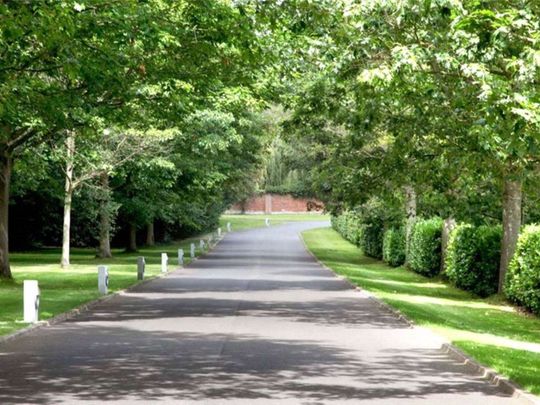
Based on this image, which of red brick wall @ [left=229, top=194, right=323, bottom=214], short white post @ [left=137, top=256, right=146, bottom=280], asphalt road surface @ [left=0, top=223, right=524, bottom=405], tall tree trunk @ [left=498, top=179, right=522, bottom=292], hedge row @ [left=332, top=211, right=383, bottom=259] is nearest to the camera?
asphalt road surface @ [left=0, top=223, right=524, bottom=405]

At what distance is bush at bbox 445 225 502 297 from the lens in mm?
30984

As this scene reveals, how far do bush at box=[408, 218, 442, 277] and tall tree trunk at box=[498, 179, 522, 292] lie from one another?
38.1 feet

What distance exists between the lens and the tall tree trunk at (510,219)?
27906 mm

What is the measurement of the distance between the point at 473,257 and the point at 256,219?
8008 centimetres

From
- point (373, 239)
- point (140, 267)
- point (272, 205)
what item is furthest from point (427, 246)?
point (272, 205)

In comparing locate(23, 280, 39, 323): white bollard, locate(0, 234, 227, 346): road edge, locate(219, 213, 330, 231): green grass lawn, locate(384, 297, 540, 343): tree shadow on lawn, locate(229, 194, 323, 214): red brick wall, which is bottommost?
locate(384, 297, 540, 343): tree shadow on lawn

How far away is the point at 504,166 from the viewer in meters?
23.2

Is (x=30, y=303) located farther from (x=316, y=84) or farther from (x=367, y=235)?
(x=367, y=235)

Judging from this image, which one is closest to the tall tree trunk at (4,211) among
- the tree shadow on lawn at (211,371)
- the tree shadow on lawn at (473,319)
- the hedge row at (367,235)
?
the tree shadow on lawn at (473,319)

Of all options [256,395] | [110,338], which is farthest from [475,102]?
[256,395]

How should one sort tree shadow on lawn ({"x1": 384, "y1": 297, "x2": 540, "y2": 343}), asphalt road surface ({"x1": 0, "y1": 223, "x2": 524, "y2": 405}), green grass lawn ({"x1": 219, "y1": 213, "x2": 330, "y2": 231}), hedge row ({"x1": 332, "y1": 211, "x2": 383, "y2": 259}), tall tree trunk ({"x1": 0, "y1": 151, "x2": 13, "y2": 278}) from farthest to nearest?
green grass lawn ({"x1": 219, "y1": 213, "x2": 330, "y2": 231}), hedge row ({"x1": 332, "y1": 211, "x2": 383, "y2": 259}), tall tree trunk ({"x1": 0, "y1": 151, "x2": 13, "y2": 278}), tree shadow on lawn ({"x1": 384, "y1": 297, "x2": 540, "y2": 343}), asphalt road surface ({"x1": 0, "y1": 223, "x2": 524, "y2": 405})

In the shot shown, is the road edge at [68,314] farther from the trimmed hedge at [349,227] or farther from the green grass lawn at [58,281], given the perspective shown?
the trimmed hedge at [349,227]

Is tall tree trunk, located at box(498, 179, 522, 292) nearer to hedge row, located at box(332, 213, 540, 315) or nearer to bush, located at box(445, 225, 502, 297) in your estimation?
hedge row, located at box(332, 213, 540, 315)

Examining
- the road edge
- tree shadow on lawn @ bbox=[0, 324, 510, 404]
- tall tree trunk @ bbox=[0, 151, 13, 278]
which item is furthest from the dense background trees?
the road edge
